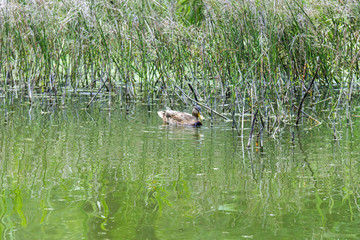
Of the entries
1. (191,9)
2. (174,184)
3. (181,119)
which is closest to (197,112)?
(181,119)

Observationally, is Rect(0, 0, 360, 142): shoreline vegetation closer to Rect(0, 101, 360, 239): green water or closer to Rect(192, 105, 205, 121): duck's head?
Rect(192, 105, 205, 121): duck's head

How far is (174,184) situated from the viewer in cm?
471

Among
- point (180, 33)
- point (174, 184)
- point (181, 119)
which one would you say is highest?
point (180, 33)

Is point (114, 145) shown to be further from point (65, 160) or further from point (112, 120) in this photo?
point (112, 120)

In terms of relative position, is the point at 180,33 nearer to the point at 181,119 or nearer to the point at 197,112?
the point at 197,112

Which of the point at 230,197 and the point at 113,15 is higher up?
the point at 113,15

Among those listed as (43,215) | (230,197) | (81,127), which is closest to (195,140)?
(81,127)

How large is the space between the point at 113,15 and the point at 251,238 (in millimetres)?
5505

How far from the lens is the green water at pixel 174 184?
147 inches

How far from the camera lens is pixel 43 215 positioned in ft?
12.9

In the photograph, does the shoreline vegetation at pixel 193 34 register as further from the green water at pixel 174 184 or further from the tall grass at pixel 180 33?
the green water at pixel 174 184

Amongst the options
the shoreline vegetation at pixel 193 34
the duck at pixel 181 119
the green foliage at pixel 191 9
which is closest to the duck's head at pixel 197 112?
the duck at pixel 181 119

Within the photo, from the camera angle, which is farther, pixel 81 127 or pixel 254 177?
pixel 81 127

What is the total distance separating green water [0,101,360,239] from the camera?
3740 millimetres
